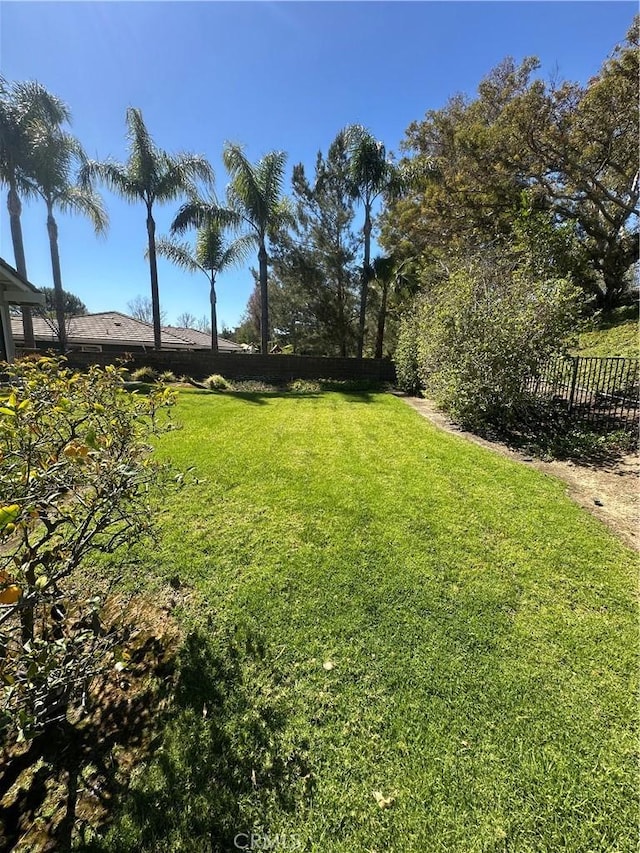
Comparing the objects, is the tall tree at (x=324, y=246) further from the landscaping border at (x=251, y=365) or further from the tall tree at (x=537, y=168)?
the landscaping border at (x=251, y=365)

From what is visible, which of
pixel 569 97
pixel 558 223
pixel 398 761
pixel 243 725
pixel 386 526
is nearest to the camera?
pixel 398 761

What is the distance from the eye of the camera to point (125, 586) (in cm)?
290

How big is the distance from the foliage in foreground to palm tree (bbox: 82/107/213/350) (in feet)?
58.4

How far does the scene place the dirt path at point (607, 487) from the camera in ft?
12.8

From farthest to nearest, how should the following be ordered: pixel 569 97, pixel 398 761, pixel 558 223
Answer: pixel 558 223 < pixel 569 97 < pixel 398 761

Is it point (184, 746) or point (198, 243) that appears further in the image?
point (198, 243)

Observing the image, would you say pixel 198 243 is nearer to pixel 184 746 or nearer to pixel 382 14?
pixel 382 14

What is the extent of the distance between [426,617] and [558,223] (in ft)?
56.8

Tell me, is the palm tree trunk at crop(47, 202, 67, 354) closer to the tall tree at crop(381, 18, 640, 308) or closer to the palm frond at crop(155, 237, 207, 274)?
the palm frond at crop(155, 237, 207, 274)

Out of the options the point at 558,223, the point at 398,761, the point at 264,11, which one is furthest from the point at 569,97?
the point at 398,761

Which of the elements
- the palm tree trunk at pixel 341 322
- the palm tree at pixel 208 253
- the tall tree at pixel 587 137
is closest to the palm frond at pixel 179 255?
the palm tree at pixel 208 253

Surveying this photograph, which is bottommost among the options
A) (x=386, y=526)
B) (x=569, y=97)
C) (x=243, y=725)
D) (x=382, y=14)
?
(x=243, y=725)

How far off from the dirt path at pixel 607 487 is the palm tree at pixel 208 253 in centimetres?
1637

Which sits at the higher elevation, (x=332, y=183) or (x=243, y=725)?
(x=332, y=183)
